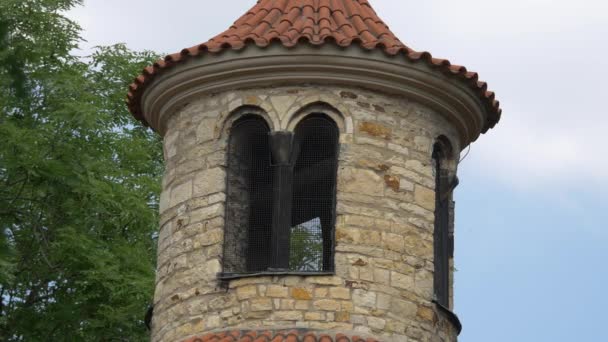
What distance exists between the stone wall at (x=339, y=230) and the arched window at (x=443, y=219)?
0.23 metres

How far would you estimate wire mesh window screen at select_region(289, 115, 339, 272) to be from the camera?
13133 millimetres

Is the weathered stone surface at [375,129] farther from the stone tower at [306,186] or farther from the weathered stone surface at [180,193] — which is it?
the weathered stone surface at [180,193]

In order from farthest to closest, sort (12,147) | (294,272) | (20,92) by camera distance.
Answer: (12,147) < (294,272) < (20,92)

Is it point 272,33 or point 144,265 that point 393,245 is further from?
point 144,265

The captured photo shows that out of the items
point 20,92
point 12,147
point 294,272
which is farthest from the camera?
point 12,147

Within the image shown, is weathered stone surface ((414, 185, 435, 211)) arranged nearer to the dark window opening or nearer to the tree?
the dark window opening

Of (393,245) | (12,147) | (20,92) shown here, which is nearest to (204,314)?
(393,245)

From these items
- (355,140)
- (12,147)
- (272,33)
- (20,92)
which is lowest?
(20,92)

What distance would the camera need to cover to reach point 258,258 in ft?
42.9

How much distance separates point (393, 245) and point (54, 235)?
7487mm

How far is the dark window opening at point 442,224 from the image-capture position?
530 inches

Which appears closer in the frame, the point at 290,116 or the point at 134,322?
the point at 290,116

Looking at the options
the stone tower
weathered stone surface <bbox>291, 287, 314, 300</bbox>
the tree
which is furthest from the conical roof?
the tree

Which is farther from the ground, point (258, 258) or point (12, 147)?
point (12, 147)
